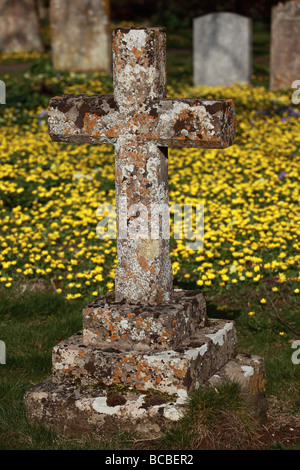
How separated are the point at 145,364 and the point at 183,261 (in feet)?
9.21

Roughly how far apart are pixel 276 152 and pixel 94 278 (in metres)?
4.30

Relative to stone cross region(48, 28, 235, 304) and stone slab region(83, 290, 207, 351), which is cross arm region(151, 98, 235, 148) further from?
stone slab region(83, 290, 207, 351)

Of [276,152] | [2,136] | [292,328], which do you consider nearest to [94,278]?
[292,328]

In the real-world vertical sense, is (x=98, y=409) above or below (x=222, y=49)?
below

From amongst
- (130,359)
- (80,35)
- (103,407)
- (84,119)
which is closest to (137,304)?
(130,359)

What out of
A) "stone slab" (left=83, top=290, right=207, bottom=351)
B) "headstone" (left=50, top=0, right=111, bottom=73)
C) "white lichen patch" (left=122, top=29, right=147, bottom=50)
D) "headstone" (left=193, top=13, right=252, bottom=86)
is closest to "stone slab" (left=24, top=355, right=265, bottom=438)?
"stone slab" (left=83, top=290, right=207, bottom=351)

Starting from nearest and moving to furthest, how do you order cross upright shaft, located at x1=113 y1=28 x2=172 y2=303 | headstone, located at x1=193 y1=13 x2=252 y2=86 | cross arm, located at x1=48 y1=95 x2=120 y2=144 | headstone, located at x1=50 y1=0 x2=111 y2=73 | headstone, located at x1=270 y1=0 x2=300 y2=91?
cross upright shaft, located at x1=113 y1=28 x2=172 y2=303
cross arm, located at x1=48 y1=95 x2=120 y2=144
headstone, located at x1=270 y1=0 x2=300 y2=91
headstone, located at x1=193 y1=13 x2=252 y2=86
headstone, located at x1=50 y1=0 x2=111 y2=73

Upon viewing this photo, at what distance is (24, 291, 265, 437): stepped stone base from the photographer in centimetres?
408

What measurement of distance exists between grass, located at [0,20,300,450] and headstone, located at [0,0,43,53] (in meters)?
11.1

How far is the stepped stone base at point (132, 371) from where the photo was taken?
4078 millimetres

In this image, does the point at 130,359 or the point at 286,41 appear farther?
the point at 286,41

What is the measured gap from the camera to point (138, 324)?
4.25m

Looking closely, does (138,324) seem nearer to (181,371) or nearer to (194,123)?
(181,371)

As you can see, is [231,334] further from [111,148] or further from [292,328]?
[111,148]
